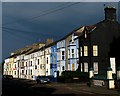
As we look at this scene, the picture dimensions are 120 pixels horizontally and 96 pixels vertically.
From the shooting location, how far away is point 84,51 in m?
56.4

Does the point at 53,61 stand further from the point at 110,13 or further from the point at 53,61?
the point at 110,13

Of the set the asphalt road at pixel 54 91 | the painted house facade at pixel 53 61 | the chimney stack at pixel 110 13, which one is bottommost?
the asphalt road at pixel 54 91

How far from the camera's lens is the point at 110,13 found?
57750 millimetres

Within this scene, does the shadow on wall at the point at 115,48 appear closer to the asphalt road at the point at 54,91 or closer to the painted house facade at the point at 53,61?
the painted house facade at the point at 53,61

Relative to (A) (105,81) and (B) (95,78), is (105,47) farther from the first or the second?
(A) (105,81)

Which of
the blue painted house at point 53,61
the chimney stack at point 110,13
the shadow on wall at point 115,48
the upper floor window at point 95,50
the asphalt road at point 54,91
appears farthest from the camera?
the blue painted house at point 53,61

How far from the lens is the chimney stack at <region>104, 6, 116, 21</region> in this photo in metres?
57.2

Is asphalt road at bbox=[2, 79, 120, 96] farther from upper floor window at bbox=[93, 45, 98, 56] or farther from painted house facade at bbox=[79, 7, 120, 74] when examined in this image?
upper floor window at bbox=[93, 45, 98, 56]

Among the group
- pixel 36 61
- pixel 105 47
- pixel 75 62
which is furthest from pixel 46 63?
pixel 105 47

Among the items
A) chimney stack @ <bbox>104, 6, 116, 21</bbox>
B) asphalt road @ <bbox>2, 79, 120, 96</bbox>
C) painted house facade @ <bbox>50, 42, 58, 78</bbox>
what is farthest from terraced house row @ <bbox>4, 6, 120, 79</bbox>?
asphalt road @ <bbox>2, 79, 120, 96</bbox>

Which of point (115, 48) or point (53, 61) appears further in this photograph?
point (53, 61)

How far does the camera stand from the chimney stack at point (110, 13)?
57.2 metres

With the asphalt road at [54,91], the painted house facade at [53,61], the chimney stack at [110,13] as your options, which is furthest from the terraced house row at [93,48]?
the asphalt road at [54,91]

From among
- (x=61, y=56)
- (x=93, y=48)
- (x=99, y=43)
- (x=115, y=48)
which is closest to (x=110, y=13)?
(x=99, y=43)
